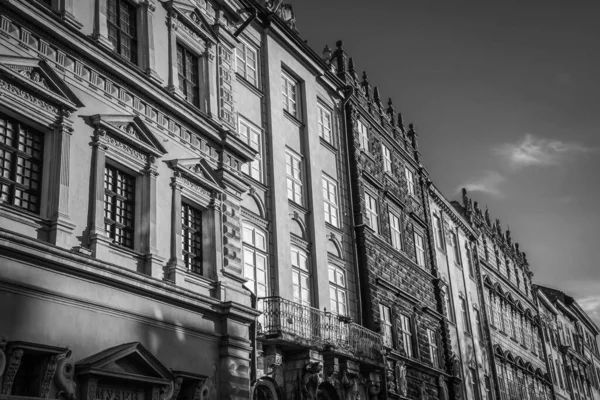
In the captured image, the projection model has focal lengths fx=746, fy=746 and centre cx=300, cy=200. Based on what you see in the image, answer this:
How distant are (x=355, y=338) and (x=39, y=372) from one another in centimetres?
1313

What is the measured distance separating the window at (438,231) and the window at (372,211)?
897cm

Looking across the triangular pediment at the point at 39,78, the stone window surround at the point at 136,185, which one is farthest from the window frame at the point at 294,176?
the triangular pediment at the point at 39,78

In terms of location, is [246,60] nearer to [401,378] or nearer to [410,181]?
[401,378]

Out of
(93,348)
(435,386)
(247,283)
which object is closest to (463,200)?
(435,386)

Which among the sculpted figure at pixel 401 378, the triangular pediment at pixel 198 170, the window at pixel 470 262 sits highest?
the window at pixel 470 262

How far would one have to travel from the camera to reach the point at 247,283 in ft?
68.5

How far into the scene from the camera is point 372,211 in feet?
100

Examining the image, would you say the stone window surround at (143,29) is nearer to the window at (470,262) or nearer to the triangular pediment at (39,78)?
the triangular pediment at (39,78)

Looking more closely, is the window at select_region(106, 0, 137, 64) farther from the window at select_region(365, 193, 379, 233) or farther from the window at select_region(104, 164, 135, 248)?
the window at select_region(365, 193, 379, 233)

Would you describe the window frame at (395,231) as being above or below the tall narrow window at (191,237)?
Result: above

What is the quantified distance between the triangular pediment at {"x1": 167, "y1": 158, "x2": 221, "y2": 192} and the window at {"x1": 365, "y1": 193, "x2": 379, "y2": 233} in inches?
463

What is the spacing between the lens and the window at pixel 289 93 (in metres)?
26.9

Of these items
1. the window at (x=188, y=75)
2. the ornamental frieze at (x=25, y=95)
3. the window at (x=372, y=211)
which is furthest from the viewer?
the window at (x=372, y=211)

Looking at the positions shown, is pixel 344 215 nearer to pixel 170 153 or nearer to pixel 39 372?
pixel 170 153
